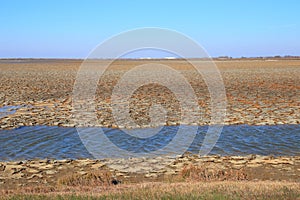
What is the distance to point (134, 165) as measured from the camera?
985 centimetres

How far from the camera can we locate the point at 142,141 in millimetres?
12672

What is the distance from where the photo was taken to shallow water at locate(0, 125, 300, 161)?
11.1 meters

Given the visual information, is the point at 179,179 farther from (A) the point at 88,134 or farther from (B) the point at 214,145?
(A) the point at 88,134

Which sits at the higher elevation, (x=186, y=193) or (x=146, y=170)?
(x=186, y=193)

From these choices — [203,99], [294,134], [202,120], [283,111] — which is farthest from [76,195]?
[203,99]

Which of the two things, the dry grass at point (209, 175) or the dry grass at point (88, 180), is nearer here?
the dry grass at point (88, 180)

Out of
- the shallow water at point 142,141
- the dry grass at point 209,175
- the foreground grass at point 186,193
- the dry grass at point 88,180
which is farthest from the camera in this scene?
the shallow water at point 142,141

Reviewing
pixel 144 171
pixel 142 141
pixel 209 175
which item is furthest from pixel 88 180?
pixel 142 141

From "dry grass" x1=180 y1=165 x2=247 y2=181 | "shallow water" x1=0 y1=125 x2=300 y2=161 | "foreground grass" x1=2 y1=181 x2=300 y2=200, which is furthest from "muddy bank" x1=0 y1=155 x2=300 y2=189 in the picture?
"foreground grass" x1=2 y1=181 x2=300 y2=200

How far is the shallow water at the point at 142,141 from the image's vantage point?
1106cm

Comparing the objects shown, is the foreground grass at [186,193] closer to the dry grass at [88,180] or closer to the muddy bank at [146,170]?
the dry grass at [88,180]

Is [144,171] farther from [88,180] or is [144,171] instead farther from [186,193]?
[186,193]

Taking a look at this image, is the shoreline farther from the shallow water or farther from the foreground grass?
the foreground grass

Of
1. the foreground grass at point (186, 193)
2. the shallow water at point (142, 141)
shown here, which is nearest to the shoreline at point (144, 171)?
the shallow water at point (142, 141)
